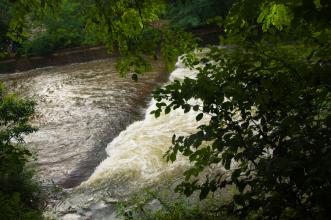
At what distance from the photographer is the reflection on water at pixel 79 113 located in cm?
719

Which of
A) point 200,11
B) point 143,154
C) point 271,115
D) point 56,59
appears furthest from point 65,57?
point 271,115

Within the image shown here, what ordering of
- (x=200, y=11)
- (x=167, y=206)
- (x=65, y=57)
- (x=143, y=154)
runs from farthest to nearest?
(x=65, y=57), (x=200, y=11), (x=143, y=154), (x=167, y=206)

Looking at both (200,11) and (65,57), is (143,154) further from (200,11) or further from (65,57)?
(65,57)

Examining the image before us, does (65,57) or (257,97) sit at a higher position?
(257,97)

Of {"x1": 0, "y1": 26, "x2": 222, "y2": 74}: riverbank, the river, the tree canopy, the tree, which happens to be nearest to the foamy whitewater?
the river

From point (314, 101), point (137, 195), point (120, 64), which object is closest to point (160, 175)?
point (137, 195)

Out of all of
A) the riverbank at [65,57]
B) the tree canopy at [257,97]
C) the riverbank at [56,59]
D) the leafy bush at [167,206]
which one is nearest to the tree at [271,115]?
the tree canopy at [257,97]

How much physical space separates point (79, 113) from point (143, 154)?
3.55 m

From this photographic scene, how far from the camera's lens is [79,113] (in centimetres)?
991

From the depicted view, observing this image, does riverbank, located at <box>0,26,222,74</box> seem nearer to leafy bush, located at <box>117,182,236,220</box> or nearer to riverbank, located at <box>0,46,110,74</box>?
riverbank, located at <box>0,46,110,74</box>

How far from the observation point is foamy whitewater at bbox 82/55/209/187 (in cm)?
617

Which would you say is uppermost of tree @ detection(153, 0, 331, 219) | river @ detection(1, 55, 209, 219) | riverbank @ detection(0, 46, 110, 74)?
tree @ detection(153, 0, 331, 219)

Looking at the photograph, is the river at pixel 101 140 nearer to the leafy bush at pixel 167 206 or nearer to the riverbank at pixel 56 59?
the leafy bush at pixel 167 206

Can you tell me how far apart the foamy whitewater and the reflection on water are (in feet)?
0.89
